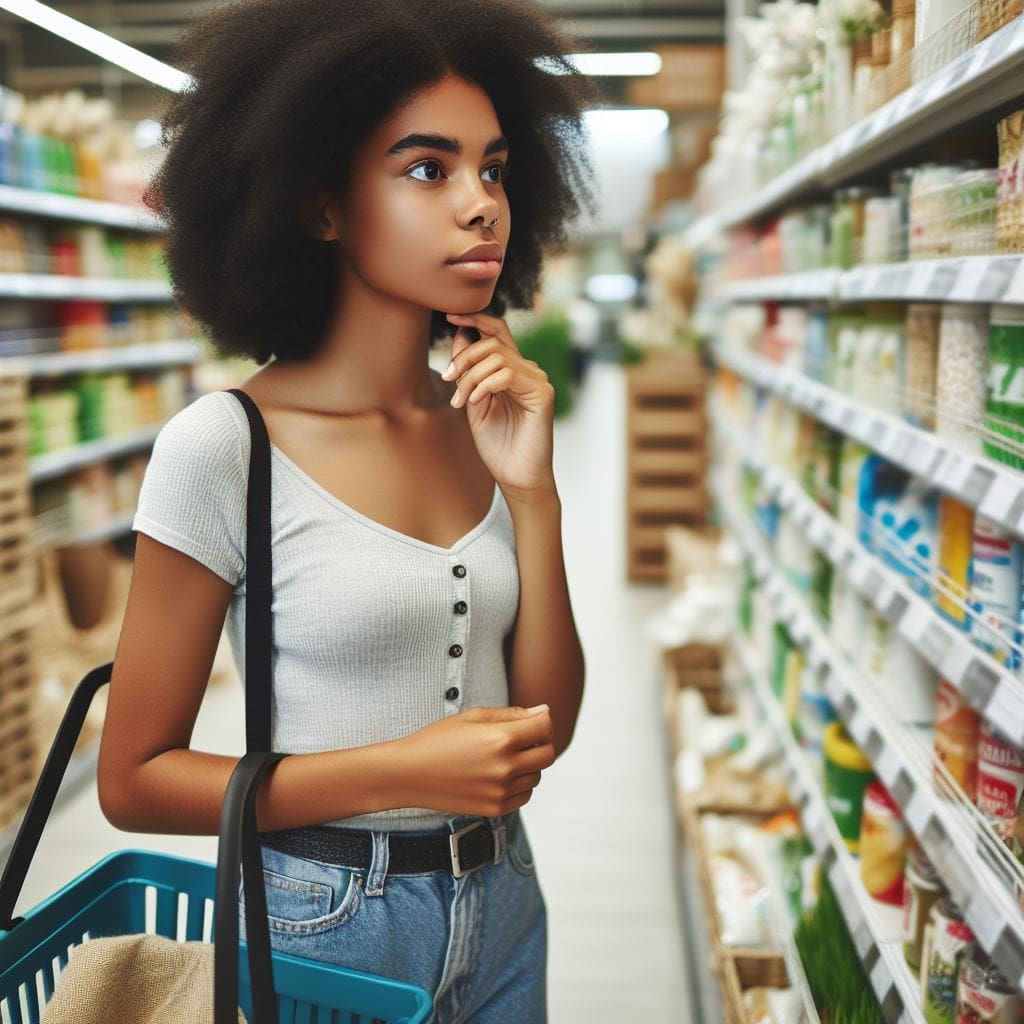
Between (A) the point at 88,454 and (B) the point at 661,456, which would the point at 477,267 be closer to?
(A) the point at 88,454

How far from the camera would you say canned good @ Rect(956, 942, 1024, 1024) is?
1387mm

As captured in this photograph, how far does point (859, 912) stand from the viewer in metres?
1.85

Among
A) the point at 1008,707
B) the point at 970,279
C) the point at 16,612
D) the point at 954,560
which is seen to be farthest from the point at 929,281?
the point at 16,612

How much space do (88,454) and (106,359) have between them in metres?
0.62

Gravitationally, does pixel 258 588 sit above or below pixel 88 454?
above

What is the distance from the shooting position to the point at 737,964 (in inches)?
77.7

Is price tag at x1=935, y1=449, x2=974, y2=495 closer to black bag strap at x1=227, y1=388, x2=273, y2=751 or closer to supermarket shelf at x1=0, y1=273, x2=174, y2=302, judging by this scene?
black bag strap at x1=227, y1=388, x2=273, y2=751

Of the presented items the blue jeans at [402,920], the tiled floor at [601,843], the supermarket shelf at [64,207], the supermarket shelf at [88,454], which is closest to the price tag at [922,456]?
the blue jeans at [402,920]

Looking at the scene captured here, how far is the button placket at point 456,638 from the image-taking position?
3.94 ft

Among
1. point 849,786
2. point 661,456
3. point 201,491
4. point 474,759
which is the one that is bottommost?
point 849,786

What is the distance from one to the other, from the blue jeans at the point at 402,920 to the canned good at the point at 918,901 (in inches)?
29.1

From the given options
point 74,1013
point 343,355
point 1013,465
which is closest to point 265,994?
point 74,1013

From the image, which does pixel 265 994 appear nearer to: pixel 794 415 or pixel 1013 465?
pixel 1013 465

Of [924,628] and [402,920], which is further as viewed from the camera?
[924,628]
